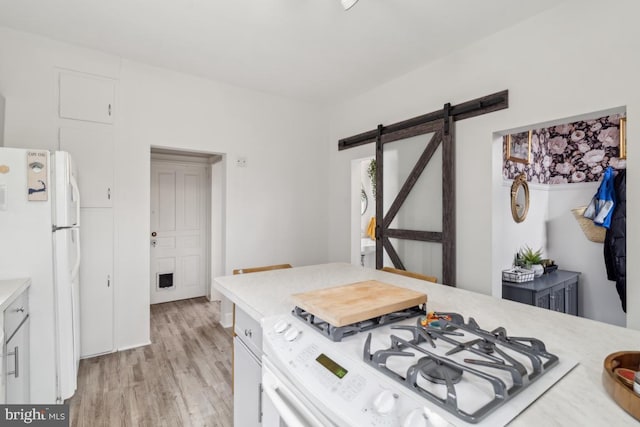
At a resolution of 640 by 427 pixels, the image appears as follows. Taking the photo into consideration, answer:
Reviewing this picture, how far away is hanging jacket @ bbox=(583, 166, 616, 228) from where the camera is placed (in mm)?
2462

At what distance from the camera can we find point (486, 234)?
2.47 meters

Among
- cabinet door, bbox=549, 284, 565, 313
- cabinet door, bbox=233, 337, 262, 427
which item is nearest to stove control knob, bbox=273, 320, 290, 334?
cabinet door, bbox=233, 337, 262, 427

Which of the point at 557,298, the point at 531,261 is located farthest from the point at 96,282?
the point at 557,298

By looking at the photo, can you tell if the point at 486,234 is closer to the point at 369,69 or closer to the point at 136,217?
the point at 369,69

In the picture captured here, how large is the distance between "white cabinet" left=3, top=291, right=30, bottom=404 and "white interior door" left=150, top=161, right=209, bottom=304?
266cm

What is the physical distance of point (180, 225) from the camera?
4.66 meters

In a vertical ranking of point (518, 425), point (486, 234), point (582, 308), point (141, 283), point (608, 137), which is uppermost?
point (608, 137)

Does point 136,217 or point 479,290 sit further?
point 136,217

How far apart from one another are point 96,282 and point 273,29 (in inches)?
104

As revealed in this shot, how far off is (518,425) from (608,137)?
145 inches

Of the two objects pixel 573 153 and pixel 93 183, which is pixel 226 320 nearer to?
pixel 93 183

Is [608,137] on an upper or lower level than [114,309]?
upper

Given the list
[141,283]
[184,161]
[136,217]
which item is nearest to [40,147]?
[136,217]

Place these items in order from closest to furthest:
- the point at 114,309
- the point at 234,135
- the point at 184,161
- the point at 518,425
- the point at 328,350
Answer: the point at 518,425 → the point at 328,350 → the point at 114,309 → the point at 234,135 → the point at 184,161
